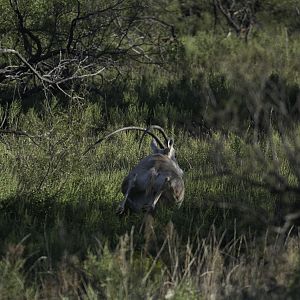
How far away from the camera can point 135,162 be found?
9.19m

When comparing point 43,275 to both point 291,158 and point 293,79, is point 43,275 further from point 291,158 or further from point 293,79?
point 293,79

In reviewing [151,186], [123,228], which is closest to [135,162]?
[151,186]

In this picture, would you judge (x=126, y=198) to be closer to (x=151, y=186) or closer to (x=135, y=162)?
(x=151, y=186)

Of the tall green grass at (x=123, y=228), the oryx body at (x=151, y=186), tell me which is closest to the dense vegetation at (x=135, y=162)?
the tall green grass at (x=123, y=228)

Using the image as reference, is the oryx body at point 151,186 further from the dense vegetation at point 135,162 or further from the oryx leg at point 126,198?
the dense vegetation at point 135,162

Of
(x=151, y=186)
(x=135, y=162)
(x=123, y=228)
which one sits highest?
(x=151, y=186)

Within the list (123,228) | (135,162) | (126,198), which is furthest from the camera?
(135,162)

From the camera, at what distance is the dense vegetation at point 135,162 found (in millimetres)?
4922

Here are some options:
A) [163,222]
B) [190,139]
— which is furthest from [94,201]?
[190,139]

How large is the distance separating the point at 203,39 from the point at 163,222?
1025 cm

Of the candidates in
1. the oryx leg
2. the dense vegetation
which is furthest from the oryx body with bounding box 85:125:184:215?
the dense vegetation

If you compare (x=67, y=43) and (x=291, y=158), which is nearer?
(x=291, y=158)

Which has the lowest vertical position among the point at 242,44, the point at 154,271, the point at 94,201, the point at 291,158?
the point at 242,44

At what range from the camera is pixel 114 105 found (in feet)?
40.3
